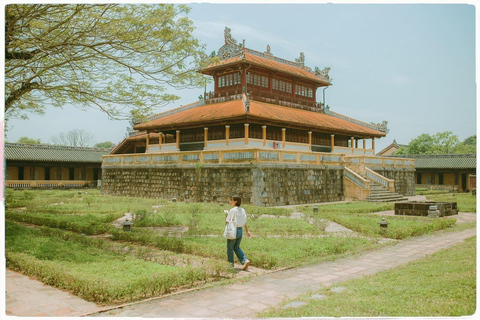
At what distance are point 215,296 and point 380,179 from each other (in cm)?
2359

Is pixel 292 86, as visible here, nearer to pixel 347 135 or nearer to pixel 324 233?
pixel 347 135

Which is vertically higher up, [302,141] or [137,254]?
[302,141]

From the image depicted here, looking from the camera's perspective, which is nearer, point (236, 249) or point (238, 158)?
point (236, 249)

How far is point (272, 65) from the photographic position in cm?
3419

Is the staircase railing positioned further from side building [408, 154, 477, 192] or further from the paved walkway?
the paved walkway

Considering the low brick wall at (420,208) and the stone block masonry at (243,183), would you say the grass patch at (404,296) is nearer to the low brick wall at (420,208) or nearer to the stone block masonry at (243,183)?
the low brick wall at (420,208)

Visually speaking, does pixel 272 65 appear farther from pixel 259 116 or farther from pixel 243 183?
pixel 243 183

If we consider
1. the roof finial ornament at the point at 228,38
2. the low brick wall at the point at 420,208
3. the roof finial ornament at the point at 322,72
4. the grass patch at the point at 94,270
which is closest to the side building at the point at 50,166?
the roof finial ornament at the point at 228,38

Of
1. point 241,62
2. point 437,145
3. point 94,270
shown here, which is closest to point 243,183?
point 241,62

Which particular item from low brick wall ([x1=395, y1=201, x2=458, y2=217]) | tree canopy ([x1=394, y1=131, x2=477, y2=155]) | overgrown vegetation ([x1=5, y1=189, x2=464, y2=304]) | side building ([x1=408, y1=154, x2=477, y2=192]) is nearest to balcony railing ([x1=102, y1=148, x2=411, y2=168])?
overgrown vegetation ([x1=5, y1=189, x2=464, y2=304])

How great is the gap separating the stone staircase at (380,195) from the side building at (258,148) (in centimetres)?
33

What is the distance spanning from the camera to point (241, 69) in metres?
32.2

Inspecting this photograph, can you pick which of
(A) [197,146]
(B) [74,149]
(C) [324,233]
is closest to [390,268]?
(C) [324,233]

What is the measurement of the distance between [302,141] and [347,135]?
6119mm
